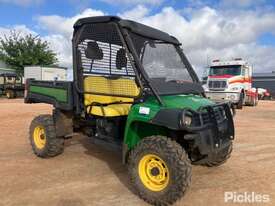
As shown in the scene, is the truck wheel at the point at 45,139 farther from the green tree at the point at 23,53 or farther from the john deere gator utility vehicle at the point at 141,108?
the green tree at the point at 23,53

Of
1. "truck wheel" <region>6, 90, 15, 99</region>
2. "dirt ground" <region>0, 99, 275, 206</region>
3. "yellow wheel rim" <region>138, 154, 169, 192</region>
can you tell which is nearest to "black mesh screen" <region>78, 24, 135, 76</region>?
"yellow wheel rim" <region>138, 154, 169, 192</region>

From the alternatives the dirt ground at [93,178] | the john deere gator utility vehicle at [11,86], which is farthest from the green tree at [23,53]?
the dirt ground at [93,178]

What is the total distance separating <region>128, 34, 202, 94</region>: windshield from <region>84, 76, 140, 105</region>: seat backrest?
13.5 inches

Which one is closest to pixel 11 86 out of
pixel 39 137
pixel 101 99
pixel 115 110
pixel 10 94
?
pixel 10 94

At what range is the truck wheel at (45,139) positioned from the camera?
6.18 meters

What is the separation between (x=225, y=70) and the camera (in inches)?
818

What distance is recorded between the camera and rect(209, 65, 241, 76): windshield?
2050cm

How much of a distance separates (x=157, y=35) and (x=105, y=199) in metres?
2.64

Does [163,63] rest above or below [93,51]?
below

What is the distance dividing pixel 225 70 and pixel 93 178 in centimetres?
1701

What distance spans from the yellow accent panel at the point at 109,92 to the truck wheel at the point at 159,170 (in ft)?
2.67

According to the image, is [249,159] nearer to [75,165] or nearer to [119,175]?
[119,175]

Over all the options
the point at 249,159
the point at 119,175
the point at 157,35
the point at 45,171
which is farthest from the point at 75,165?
the point at 249,159

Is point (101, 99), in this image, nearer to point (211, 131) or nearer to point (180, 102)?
point (180, 102)
